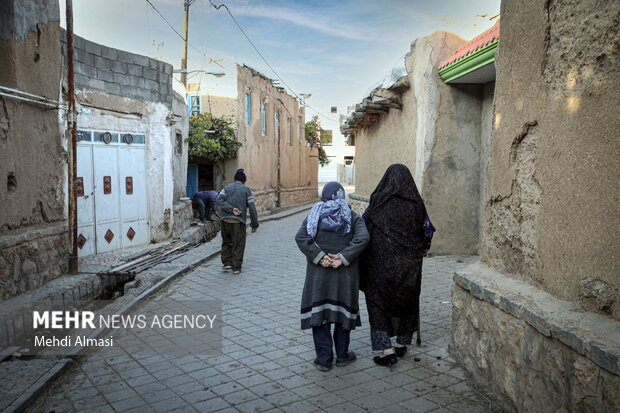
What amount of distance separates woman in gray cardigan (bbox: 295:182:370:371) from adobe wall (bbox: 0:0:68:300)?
4.03 metres

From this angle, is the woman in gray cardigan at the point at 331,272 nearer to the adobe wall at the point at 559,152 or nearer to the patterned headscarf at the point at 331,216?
the patterned headscarf at the point at 331,216

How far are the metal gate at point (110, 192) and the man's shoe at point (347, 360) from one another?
20.8 ft

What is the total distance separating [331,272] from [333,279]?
0.06m

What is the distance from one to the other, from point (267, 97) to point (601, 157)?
66.0 feet

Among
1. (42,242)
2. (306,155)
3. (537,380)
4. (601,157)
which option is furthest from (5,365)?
(306,155)

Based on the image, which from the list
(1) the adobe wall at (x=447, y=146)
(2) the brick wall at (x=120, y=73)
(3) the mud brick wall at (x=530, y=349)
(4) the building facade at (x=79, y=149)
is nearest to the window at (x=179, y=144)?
(4) the building facade at (x=79, y=149)

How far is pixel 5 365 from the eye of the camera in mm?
4391

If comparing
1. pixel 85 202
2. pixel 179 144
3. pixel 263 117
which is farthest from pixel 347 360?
pixel 263 117

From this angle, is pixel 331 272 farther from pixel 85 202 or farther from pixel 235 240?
pixel 85 202

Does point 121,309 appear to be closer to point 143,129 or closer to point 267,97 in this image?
point 143,129

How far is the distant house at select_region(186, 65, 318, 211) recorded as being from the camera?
62.1 ft

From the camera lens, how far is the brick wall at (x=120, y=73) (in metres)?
9.15

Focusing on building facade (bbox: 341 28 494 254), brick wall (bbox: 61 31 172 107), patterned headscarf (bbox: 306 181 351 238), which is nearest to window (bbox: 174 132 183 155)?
brick wall (bbox: 61 31 172 107)

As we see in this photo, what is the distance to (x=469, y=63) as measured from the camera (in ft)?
24.6
